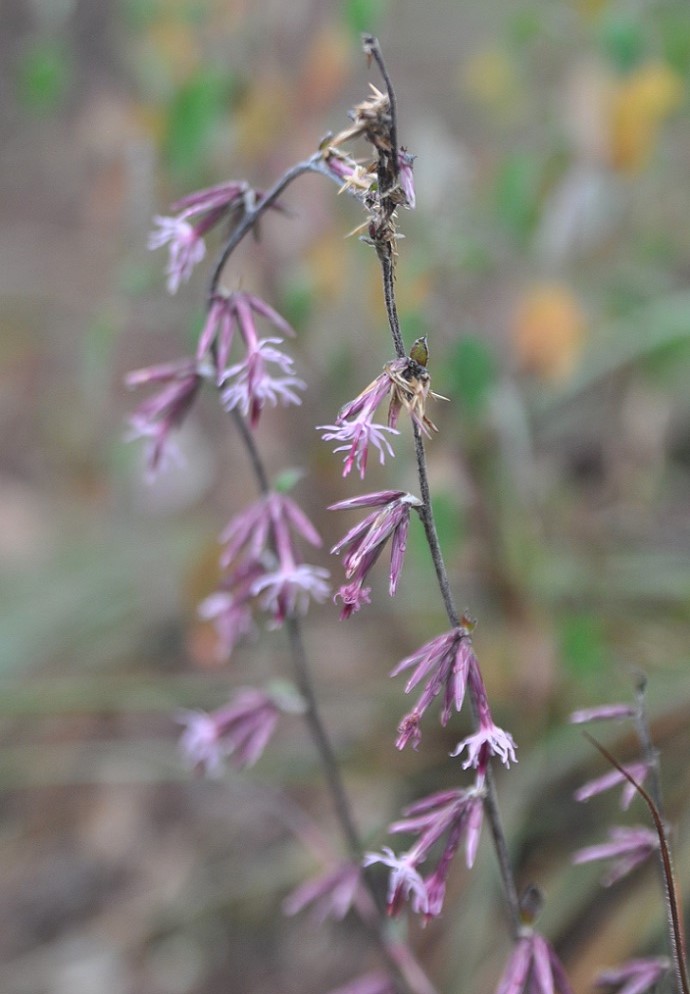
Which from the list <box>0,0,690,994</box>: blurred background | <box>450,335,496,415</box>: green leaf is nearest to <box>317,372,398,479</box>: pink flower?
<box>0,0,690,994</box>: blurred background

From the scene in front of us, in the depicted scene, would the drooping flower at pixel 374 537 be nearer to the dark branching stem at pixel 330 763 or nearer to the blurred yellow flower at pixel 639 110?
the dark branching stem at pixel 330 763

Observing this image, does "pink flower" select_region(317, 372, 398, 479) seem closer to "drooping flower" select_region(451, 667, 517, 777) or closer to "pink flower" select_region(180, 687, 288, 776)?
"drooping flower" select_region(451, 667, 517, 777)

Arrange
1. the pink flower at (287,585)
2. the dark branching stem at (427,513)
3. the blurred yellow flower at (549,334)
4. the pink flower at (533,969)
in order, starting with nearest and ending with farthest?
the dark branching stem at (427,513)
the pink flower at (533,969)
the pink flower at (287,585)
the blurred yellow flower at (549,334)

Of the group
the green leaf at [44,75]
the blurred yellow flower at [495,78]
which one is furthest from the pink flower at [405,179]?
the blurred yellow flower at [495,78]

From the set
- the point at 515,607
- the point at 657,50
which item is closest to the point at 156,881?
the point at 515,607

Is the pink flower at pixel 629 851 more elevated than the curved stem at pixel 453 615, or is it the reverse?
the curved stem at pixel 453 615

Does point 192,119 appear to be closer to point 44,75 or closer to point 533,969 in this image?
point 44,75
